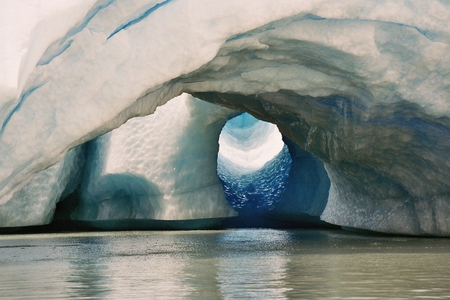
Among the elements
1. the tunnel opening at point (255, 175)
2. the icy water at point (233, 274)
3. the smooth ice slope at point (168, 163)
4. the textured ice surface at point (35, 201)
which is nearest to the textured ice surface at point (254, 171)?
the tunnel opening at point (255, 175)

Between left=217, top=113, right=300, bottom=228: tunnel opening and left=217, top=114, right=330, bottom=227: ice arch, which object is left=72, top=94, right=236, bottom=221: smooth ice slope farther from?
left=217, top=113, right=300, bottom=228: tunnel opening

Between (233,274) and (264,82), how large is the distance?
2887 mm

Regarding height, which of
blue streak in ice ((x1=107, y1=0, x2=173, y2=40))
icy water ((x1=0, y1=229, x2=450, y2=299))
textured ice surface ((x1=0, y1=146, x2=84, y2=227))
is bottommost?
icy water ((x1=0, y1=229, x2=450, y2=299))

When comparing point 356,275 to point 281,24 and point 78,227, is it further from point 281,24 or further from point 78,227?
point 78,227

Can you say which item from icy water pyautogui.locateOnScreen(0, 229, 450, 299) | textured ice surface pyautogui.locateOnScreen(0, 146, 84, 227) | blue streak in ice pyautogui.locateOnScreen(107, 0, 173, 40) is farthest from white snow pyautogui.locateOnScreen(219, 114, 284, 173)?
blue streak in ice pyautogui.locateOnScreen(107, 0, 173, 40)

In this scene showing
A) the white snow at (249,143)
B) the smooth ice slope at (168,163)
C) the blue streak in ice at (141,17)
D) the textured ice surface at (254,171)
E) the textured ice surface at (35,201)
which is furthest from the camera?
the white snow at (249,143)

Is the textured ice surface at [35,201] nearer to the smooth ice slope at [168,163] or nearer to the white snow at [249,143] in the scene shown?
the smooth ice slope at [168,163]

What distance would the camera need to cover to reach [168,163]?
1269 centimetres

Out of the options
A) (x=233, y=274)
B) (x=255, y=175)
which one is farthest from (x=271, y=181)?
(x=233, y=274)

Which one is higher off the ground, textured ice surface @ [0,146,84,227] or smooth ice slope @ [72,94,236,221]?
smooth ice slope @ [72,94,236,221]

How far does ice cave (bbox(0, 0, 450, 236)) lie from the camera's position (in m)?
4.89

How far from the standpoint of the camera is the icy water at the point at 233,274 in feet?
11.1

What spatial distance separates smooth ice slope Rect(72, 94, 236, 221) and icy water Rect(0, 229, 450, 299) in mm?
5902

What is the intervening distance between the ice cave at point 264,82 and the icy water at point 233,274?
0.94 m
